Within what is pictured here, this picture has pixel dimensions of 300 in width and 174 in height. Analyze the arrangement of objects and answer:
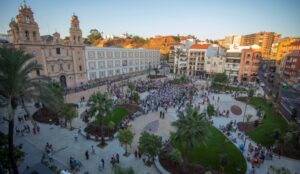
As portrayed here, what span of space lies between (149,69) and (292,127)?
2404 inches

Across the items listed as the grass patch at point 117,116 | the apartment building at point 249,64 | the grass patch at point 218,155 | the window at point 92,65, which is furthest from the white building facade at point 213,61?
the grass patch at point 218,155

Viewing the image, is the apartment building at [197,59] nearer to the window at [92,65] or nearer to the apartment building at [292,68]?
the apartment building at [292,68]

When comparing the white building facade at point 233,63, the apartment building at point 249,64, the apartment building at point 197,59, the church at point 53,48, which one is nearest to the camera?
the church at point 53,48

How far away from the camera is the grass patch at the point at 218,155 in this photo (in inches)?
653

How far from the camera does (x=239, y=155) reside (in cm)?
1861

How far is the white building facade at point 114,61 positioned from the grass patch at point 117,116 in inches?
1060

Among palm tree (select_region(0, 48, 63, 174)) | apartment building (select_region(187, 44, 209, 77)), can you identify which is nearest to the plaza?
palm tree (select_region(0, 48, 63, 174))

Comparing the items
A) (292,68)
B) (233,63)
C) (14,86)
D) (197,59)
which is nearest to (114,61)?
(197,59)

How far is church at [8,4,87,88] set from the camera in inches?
1364

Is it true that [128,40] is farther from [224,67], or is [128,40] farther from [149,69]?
[224,67]

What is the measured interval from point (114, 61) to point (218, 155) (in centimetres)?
5116

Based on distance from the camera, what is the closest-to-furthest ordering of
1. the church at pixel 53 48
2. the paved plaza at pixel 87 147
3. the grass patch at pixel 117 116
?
the paved plaza at pixel 87 147, the grass patch at pixel 117 116, the church at pixel 53 48

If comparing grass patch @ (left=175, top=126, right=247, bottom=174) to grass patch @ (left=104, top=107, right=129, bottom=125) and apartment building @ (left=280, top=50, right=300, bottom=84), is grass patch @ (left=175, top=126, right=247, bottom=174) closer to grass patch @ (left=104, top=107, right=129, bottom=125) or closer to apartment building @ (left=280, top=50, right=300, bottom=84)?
grass patch @ (left=104, top=107, right=129, bottom=125)

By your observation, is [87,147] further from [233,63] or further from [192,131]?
[233,63]
